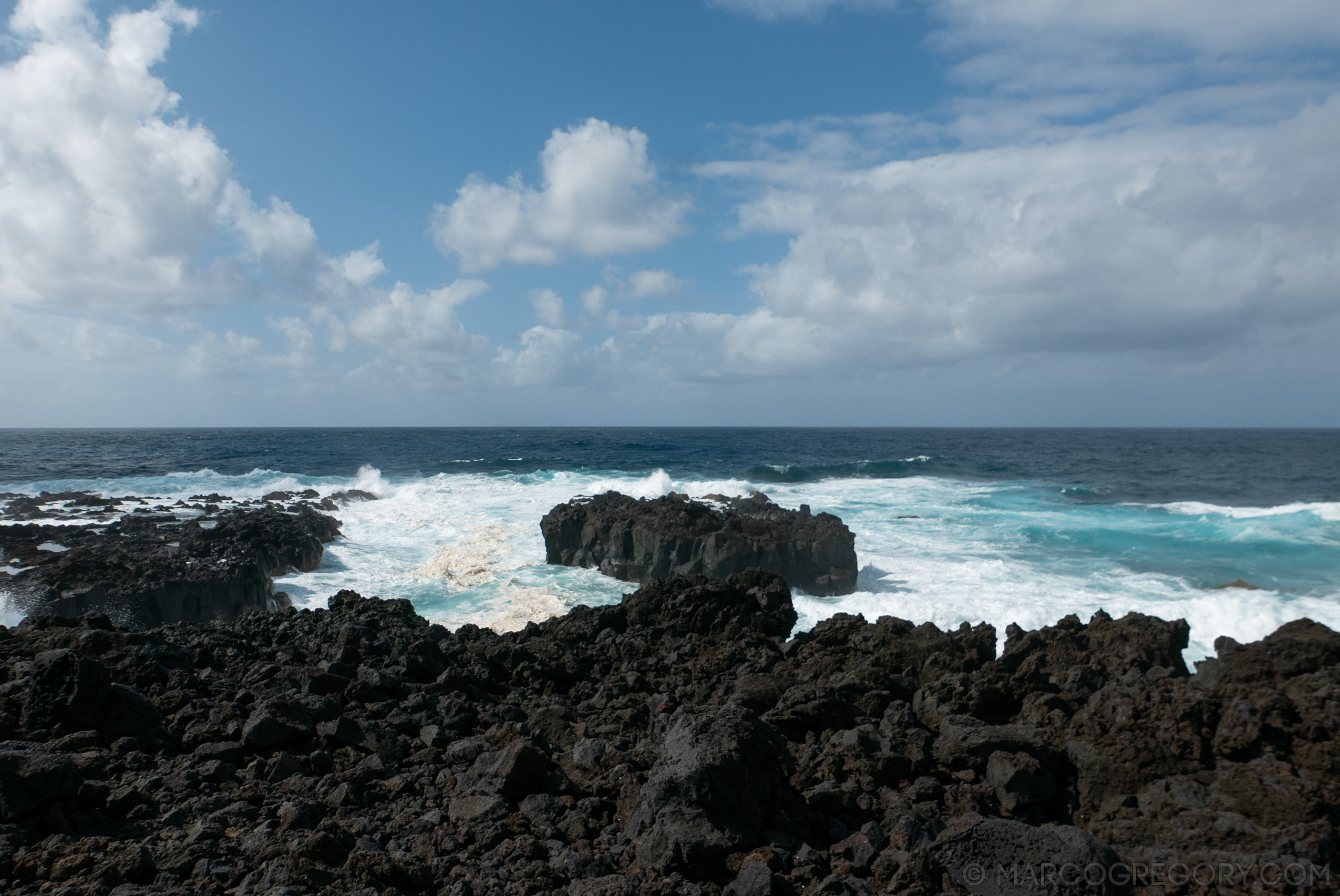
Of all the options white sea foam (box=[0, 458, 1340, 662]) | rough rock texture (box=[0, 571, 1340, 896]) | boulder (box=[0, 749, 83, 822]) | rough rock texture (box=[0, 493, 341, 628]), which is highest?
boulder (box=[0, 749, 83, 822])

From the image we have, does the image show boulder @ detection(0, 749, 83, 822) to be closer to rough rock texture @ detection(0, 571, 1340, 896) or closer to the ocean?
rough rock texture @ detection(0, 571, 1340, 896)

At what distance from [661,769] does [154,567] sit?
1546cm

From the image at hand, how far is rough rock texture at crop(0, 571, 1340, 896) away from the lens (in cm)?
362

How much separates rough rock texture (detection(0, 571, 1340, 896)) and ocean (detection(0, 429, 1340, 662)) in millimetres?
7285

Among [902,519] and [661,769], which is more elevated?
[661,769]

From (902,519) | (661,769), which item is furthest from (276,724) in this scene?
(902,519)

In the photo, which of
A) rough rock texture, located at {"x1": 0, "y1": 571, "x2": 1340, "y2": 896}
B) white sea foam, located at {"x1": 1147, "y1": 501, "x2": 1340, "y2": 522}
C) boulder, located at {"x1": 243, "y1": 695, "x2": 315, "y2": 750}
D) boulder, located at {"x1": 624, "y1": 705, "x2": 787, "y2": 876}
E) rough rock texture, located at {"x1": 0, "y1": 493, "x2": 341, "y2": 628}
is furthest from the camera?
white sea foam, located at {"x1": 1147, "y1": 501, "x2": 1340, "y2": 522}

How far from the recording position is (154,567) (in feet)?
49.9

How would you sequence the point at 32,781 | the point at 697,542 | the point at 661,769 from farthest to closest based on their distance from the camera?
the point at 697,542 → the point at 661,769 → the point at 32,781

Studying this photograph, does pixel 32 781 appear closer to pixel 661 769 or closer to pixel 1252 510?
pixel 661 769

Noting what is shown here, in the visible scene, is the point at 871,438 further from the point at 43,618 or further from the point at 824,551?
the point at 43,618

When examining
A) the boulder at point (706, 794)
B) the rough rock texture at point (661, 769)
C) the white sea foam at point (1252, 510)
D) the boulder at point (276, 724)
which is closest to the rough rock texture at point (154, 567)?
the rough rock texture at point (661, 769)

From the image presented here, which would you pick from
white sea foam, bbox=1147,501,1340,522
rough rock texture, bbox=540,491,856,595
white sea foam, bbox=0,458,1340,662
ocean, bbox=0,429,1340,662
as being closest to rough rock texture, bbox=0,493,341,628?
ocean, bbox=0,429,1340,662

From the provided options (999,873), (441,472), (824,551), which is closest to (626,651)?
(999,873)
